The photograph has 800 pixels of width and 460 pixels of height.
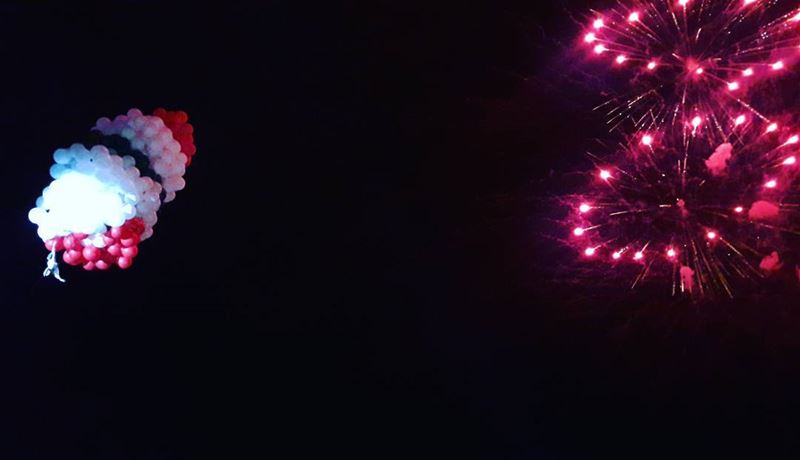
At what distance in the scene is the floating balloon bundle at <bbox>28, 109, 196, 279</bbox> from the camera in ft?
7.51

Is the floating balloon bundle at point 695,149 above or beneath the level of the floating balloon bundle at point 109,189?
above

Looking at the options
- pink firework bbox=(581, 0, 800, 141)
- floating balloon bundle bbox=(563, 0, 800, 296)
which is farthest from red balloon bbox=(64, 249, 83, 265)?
pink firework bbox=(581, 0, 800, 141)

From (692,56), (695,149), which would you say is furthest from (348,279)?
(692,56)

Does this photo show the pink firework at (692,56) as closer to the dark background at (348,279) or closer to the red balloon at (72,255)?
the dark background at (348,279)

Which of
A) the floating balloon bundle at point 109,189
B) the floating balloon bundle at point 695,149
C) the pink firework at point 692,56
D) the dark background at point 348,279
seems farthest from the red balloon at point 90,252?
the pink firework at point 692,56

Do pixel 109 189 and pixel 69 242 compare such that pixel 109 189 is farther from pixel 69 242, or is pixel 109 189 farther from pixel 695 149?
pixel 695 149

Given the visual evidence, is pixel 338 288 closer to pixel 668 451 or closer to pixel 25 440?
pixel 25 440

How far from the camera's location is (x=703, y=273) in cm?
371

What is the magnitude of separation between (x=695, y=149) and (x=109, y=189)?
2.93 metres

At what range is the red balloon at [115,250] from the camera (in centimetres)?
243

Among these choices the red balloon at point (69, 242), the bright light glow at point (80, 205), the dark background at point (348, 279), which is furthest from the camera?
the dark background at point (348, 279)

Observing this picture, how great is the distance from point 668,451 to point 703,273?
1.08m

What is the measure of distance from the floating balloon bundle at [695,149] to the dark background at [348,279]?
191 millimetres

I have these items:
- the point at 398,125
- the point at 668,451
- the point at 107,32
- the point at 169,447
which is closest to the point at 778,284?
the point at 668,451
